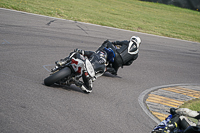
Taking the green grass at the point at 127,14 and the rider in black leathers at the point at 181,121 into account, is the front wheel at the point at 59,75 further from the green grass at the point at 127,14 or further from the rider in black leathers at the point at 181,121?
the green grass at the point at 127,14

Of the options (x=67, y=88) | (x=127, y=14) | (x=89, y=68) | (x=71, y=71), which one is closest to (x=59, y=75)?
(x=71, y=71)

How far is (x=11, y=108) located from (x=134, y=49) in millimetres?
4483

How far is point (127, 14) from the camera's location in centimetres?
2162

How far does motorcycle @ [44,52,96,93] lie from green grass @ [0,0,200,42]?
9.38 metres

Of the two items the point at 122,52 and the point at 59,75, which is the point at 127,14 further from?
the point at 59,75

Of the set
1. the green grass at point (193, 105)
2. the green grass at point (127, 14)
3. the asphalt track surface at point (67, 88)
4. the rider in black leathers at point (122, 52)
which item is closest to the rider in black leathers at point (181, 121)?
the asphalt track surface at point (67, 88)

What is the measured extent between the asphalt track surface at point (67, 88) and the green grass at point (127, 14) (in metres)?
2.45

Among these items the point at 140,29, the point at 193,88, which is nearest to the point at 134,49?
the point at 193,88

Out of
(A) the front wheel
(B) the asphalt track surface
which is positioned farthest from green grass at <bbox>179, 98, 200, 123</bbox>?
(A) the front wheel

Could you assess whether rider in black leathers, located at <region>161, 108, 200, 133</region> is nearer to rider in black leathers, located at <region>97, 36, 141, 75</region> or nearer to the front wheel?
the front wheel

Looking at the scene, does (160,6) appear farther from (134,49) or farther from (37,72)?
(37,72)

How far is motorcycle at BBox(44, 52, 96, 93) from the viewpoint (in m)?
5.75

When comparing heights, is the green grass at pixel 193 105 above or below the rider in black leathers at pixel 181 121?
below

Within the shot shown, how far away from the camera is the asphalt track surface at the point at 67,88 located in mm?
4586
